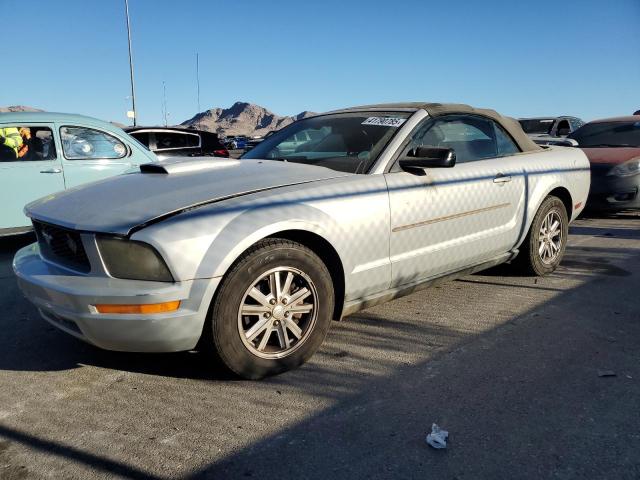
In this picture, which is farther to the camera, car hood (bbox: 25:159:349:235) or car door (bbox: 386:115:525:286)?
car door (bbox: 386:115:525:286)

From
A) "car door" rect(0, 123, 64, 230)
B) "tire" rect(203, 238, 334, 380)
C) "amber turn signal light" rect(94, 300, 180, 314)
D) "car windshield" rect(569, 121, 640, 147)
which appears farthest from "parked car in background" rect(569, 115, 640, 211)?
"car door" rect(0, 123, 64, 230)

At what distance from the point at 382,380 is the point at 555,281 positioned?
251cm

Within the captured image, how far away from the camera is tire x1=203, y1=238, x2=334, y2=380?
2676 millimetres

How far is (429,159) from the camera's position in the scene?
3352mm

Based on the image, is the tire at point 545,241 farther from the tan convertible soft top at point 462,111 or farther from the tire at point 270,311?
the tire at point 270,311

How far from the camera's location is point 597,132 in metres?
8.85

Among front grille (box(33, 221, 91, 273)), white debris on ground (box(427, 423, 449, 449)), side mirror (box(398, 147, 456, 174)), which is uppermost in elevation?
side mirror (box(398, 147, 456, 174))

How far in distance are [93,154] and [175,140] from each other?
3205mm

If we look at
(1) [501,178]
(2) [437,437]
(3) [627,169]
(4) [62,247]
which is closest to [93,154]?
(4) [62,247]

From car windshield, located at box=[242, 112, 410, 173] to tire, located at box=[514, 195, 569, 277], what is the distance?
1629 millimetres

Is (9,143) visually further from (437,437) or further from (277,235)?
(437,437)

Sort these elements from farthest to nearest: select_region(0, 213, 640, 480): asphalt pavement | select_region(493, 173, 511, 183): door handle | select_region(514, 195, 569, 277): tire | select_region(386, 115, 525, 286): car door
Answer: select_region(514, 195, 569, 277): tire < select_region(493, 173, 511, 183): door handle < select_region(386, 115, 525, 286): car door < select_region(0, 213, 640, 480): asphalt pavement

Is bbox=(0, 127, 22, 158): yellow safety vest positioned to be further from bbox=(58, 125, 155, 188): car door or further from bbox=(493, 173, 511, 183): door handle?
bbox=(493, 173, 511, 183): door handle

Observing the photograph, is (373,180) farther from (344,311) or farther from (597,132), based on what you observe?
(597,132)
